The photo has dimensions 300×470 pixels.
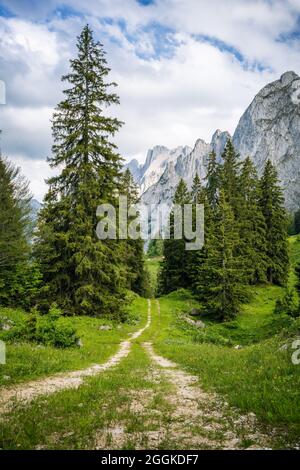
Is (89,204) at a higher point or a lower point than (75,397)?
higher

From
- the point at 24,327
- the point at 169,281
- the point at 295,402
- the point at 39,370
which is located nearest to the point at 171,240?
the point at 169,281

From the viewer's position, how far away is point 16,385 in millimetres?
9867

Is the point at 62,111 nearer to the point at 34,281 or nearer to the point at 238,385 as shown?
the point at 34,281

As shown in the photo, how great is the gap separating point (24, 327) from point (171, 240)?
46.3 metres

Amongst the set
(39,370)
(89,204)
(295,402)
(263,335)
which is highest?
(89,204)

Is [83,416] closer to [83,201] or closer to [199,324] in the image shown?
[83,201]

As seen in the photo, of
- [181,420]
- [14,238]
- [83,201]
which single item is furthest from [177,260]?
[181,420]

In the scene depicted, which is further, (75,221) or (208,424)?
(75,221)

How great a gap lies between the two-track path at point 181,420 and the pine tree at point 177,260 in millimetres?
46221

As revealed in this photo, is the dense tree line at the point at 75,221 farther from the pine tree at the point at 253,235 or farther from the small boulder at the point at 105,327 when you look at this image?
the pine tree at the point at 253,235

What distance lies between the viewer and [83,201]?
94.4 feet

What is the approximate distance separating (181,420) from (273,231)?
5290 centimetres

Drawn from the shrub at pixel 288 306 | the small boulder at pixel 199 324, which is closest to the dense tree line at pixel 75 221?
the small boulder at pixel 199 324
